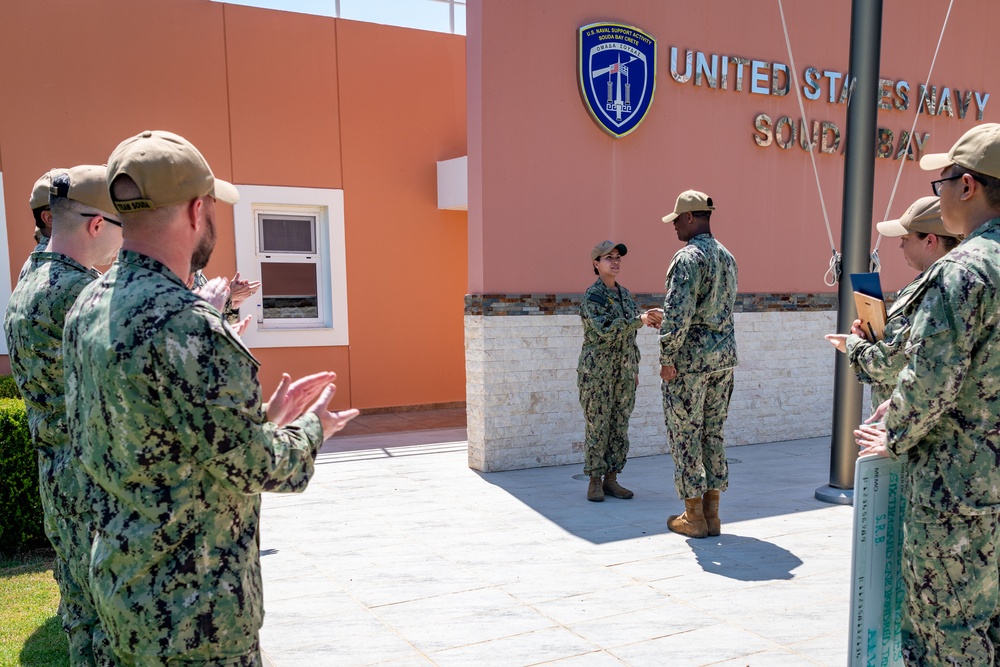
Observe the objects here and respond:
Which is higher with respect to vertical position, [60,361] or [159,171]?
[159,171]

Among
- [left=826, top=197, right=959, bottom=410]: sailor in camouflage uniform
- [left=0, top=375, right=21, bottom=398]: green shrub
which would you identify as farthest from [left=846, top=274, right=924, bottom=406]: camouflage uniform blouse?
[left=0, top=375, right=21, bottom=398]: green shrub

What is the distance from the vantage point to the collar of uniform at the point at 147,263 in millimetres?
1770

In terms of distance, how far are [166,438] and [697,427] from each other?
374cm

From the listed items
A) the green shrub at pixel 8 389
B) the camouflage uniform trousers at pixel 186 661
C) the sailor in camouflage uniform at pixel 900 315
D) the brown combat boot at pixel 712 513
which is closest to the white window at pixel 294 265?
the green shrub at pixel 8 389

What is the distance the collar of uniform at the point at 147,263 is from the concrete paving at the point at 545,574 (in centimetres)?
218

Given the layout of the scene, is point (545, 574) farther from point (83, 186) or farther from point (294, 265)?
point (294, 265)

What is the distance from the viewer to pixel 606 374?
5762 mm

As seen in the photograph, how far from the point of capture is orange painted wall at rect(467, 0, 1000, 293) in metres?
6.64

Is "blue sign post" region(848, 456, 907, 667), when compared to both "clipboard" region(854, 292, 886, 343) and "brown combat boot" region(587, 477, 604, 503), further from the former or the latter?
"brown combat boot" region(587, 477, 604, 503)

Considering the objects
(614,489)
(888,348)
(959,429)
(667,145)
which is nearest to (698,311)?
(614,489)

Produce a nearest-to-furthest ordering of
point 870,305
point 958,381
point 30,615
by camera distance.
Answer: point 958,381 → point 870,305 → point 30,615

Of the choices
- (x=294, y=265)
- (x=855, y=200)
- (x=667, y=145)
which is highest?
(x=667, y=145)

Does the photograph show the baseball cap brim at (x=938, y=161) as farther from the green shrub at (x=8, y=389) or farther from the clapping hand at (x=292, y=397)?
the green shrub at (x=8, y=389)

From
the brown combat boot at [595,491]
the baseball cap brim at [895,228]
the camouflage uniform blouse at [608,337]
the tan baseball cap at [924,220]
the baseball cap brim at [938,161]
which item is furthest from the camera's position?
the brown combat boot at [595,491]
